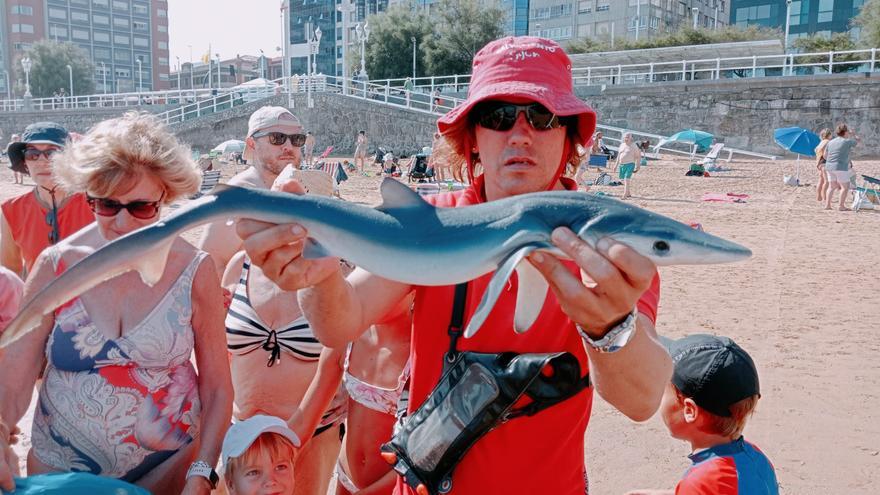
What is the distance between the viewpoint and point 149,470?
2.90 meters

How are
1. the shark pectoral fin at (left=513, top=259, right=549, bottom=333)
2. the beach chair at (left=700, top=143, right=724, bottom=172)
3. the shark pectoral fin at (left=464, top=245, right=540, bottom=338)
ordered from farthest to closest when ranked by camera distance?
the beach chair at (left=700, top=143, right=724, bottom=172) < the shark pectoral fin at (left=513, top=259, right=549, bottom=333) < the shark pectoral fin at (left=464, top=245, right=540, bottom=338)

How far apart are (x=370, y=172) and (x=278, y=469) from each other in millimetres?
28874

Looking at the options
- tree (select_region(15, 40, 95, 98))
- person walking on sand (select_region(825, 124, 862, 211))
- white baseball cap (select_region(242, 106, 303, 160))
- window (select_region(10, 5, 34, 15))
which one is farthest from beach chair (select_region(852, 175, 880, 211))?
window (select_region(10, 5, 34, 15))

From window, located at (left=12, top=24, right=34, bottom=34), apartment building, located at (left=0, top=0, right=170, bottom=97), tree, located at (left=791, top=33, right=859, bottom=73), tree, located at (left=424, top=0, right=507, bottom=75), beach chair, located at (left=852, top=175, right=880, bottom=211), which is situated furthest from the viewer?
apartment building, located at (left=0, top=0, right=170, bottom=97)

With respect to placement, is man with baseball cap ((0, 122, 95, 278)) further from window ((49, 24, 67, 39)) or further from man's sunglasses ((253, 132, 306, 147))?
window ((49, 24, 67, 39))

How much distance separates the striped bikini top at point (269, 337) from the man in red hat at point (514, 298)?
3.77 ft

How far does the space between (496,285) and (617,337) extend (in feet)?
1.33

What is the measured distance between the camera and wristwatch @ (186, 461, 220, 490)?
283 cm

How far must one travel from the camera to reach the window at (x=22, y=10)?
117356 millimetres

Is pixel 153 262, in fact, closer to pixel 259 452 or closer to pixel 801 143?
pixel 259 452

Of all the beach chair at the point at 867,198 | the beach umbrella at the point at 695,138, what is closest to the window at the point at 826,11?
the beach umbrella at the point at 695,138

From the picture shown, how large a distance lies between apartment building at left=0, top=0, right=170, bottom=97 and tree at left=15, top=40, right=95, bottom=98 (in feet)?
64.0

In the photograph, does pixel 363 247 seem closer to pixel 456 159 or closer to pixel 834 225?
pixel 456 159

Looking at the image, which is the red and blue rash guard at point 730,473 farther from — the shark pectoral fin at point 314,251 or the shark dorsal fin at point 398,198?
the shark pectoral fin at point 314,251
